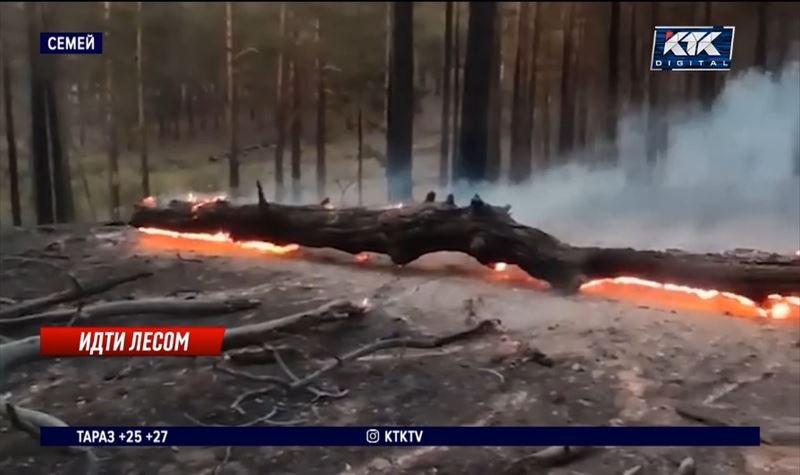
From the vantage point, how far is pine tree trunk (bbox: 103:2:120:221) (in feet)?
5.49

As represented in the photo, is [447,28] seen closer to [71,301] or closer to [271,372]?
[271,372]

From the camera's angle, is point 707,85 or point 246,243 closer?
point 707,85

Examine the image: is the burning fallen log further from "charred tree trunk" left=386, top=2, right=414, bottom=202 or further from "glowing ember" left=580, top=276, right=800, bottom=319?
"charred tree trunk" left=386, top=2, right=414, bottom=202

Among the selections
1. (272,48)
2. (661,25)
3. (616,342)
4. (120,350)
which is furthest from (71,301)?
(661,25)

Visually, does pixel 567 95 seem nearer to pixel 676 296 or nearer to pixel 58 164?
pixel 676 296

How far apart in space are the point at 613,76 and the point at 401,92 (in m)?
0.46

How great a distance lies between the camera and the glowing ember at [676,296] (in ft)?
5.73

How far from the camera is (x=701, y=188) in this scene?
1.72m

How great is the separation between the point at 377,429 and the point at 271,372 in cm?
26

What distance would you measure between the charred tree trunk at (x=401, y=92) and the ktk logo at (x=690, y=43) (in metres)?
0.54

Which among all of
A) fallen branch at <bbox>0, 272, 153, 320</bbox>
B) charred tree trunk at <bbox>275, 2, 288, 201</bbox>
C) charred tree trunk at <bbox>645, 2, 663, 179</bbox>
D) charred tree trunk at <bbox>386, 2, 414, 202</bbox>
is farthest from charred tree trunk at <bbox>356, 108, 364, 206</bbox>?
charred tree trunk at <bbox>645, 2, 663, 179</bbox>

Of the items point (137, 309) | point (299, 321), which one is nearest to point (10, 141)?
point (137, 309)

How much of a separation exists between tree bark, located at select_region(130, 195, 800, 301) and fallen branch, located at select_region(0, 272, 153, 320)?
126 mm

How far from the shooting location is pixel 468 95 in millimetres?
1723
